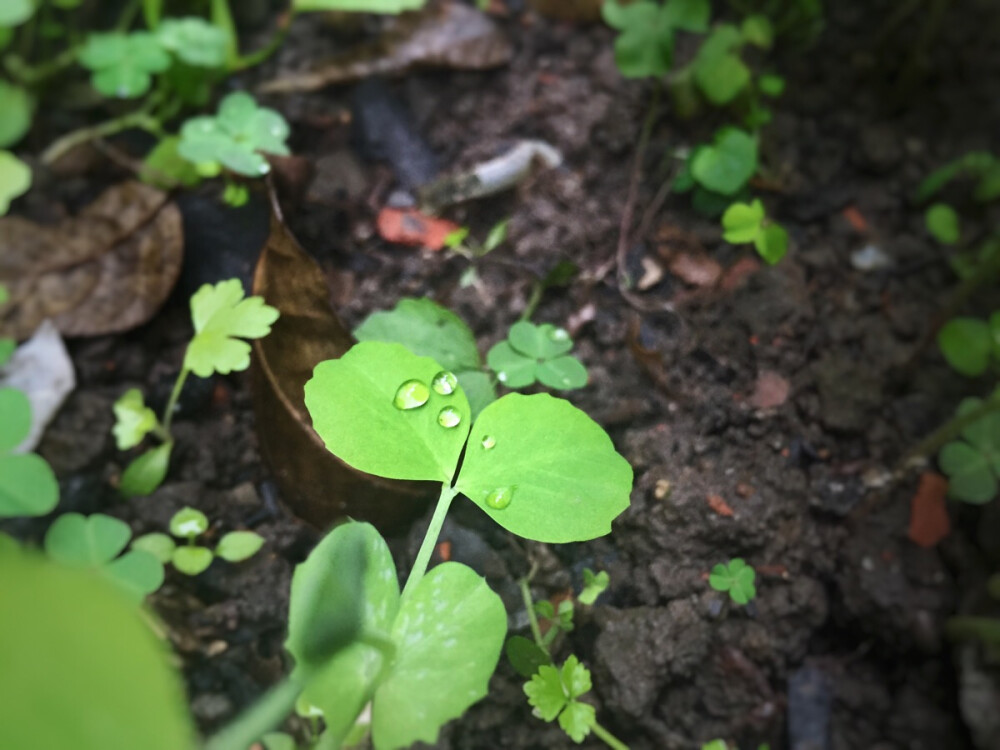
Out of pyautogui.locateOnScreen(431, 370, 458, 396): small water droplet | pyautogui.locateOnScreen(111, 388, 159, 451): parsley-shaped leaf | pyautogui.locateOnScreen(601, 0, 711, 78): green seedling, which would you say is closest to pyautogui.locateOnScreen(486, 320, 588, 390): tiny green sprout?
pyautogui.locateOnScreen(431, 370, 458, 396): small water droplet

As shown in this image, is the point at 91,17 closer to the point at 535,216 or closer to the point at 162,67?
the point at 162,67

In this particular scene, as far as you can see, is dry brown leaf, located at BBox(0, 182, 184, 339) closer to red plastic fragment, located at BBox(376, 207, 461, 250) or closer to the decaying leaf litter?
the decaying leaf litter

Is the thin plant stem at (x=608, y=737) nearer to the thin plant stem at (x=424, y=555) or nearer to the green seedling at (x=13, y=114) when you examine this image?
the thin plant stem at (x=424, y=555)

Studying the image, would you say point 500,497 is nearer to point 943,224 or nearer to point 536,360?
point 536,360

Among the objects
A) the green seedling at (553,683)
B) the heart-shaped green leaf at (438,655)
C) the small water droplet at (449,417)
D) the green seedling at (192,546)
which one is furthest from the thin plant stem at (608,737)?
the green seedling at (192,546)

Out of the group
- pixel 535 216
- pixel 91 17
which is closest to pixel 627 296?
pixel 535 216

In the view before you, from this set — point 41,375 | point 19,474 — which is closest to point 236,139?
point 41,375

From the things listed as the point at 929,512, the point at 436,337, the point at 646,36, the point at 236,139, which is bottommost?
the point at 929,512
